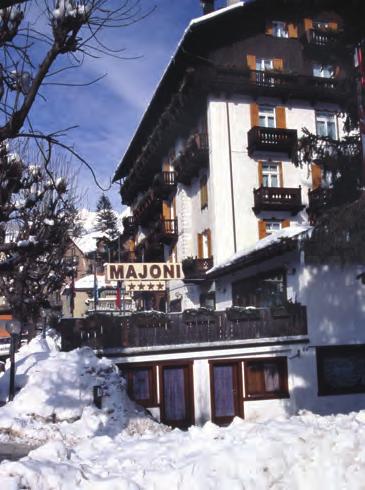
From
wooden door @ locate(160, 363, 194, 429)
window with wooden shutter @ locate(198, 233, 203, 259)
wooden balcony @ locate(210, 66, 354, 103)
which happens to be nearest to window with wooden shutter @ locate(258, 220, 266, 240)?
window with wooden shutter @ locate(198, 233, 203, 259)

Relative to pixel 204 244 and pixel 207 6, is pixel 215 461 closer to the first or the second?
pixel 204 244

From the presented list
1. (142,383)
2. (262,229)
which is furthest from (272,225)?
(142,383)

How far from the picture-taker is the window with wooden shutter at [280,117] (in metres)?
30.6

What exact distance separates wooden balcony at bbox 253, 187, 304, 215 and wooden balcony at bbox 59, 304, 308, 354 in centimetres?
910

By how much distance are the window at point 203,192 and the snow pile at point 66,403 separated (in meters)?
14.9

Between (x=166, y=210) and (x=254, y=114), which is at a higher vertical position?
(x=254, y=114)

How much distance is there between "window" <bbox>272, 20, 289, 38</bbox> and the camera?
104 feet

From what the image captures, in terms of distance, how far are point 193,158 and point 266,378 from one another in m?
14.2

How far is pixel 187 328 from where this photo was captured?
2011cm

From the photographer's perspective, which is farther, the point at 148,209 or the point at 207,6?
the point at 148,209

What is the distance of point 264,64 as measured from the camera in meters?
31.2

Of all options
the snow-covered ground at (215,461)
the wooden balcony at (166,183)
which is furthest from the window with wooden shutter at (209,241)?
the snow-covered ground at (215,461)

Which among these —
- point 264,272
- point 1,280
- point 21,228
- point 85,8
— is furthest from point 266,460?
point 1,280

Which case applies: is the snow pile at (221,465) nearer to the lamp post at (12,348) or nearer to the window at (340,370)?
the lamp post at (12,348)
